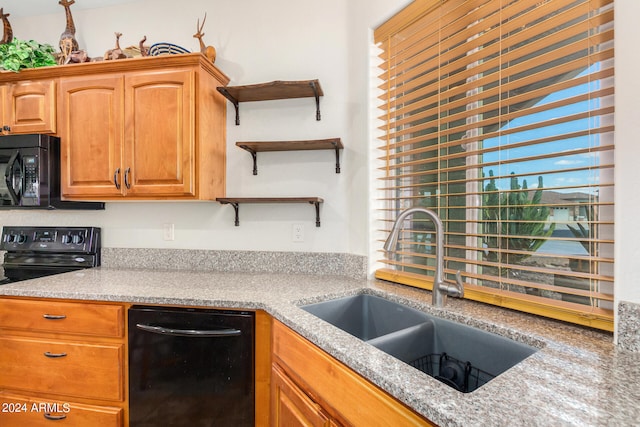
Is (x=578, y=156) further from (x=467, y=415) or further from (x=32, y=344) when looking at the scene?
(x=32, y=344)

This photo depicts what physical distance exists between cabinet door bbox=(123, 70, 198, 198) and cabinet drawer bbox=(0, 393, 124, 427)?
1.08 m

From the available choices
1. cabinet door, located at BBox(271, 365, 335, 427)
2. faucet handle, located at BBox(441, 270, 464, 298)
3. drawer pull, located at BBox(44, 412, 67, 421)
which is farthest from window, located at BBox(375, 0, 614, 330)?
drawer pull, located at BBox(44, 412, 67, 421)

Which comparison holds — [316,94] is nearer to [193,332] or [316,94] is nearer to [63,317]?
[193,332]

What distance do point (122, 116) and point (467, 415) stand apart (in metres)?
2.09

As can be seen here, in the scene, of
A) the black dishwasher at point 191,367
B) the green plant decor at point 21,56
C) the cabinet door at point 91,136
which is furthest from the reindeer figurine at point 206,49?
the black dishwasher at point 191,367

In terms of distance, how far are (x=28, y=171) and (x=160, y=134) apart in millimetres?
842

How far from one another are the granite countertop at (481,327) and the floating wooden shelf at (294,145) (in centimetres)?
76

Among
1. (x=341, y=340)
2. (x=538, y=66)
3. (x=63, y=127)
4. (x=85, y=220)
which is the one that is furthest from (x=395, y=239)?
(x=85, y=220)

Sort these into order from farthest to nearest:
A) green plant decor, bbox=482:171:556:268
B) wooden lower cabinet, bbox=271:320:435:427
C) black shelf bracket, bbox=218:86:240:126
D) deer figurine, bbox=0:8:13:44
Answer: deer figurine, bbox=0:8:13:44, black shelf bracket, bbox=218:86:240:126, green plant decor, bbox=482:171:556:268, wooden lower cabinet, bbox=271:320:435:427

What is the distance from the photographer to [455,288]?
1.15m

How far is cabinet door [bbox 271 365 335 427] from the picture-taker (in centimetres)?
96

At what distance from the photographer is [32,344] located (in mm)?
1531

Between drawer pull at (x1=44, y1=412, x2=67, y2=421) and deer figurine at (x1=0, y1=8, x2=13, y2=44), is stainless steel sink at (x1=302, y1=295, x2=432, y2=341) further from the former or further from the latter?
deer figurine at (x1=0, y1=8, x2=13, y2=44)

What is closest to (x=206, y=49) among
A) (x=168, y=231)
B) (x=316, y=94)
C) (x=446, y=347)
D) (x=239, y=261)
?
(x=316, y=94)
